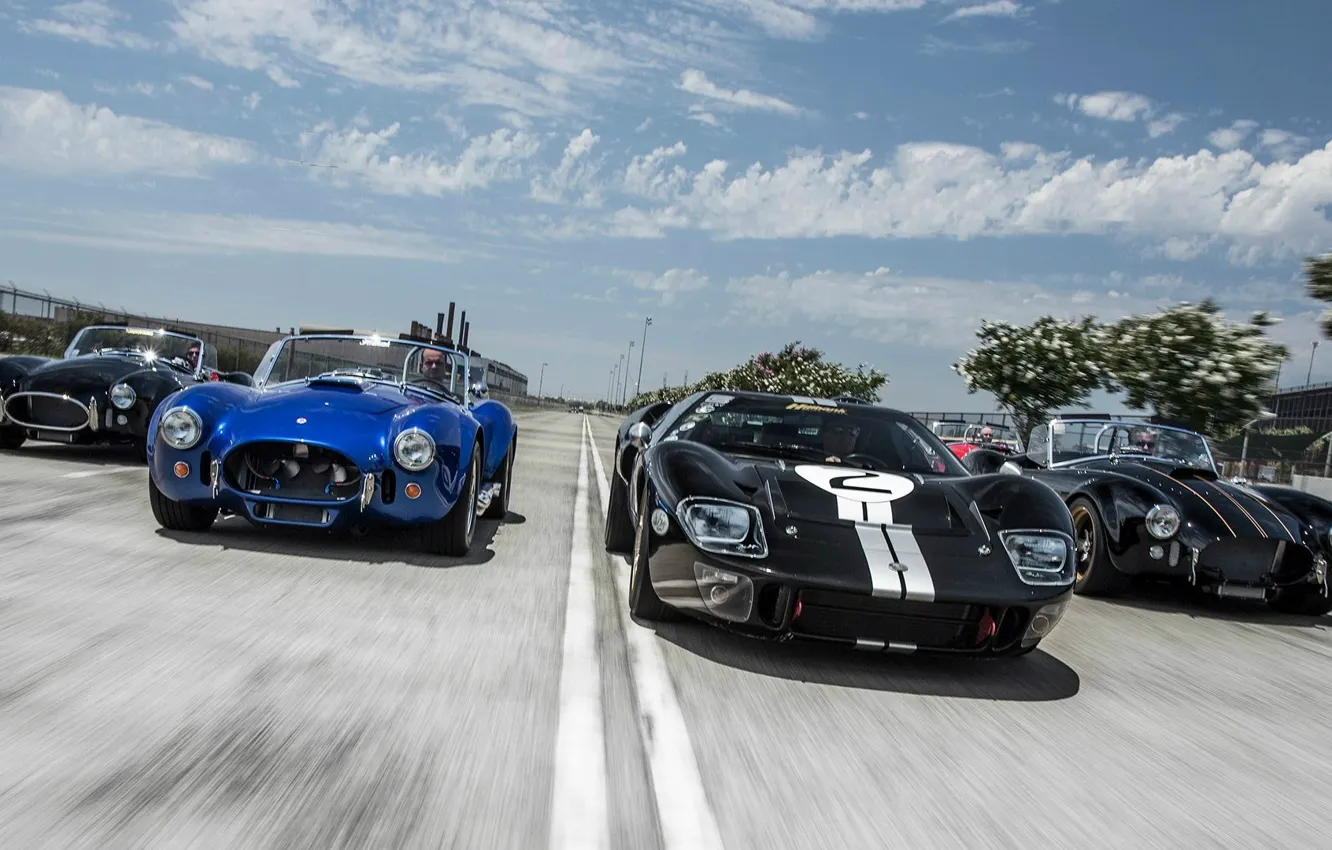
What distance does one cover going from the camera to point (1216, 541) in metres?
6.53

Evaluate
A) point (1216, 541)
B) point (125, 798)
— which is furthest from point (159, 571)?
point (1216, 541)

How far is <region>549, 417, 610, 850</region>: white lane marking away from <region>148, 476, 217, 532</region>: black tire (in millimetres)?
2290

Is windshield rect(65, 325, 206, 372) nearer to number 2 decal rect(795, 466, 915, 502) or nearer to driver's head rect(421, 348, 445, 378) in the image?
driver's head rect(421, 348, 445, 378)

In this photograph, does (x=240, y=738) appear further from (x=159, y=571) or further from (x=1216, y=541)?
(x=1216, y=541)

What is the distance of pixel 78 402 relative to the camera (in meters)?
9.73

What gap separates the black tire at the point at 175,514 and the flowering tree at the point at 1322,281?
11.1 m

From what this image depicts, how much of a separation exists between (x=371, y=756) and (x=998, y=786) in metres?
1.73

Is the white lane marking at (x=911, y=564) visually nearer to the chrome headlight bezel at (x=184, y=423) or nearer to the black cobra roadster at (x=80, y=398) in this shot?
the chrome headlight bezel at (x=184, y=423)

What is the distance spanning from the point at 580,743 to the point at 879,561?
59.6 inches

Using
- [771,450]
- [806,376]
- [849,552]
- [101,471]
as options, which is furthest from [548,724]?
[806,376]

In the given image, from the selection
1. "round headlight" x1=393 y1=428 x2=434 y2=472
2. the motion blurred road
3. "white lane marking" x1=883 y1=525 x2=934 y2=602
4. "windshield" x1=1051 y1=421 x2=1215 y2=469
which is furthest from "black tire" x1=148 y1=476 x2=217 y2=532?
"windshield" x1=1051 y1=421 x2=1215 y2=469

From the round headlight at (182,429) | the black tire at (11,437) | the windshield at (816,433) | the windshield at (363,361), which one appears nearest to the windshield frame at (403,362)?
the windshield at (363,361)

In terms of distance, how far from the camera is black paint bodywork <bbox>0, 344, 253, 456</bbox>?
977cm

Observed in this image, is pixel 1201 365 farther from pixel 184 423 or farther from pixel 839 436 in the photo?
pixel 184 423
